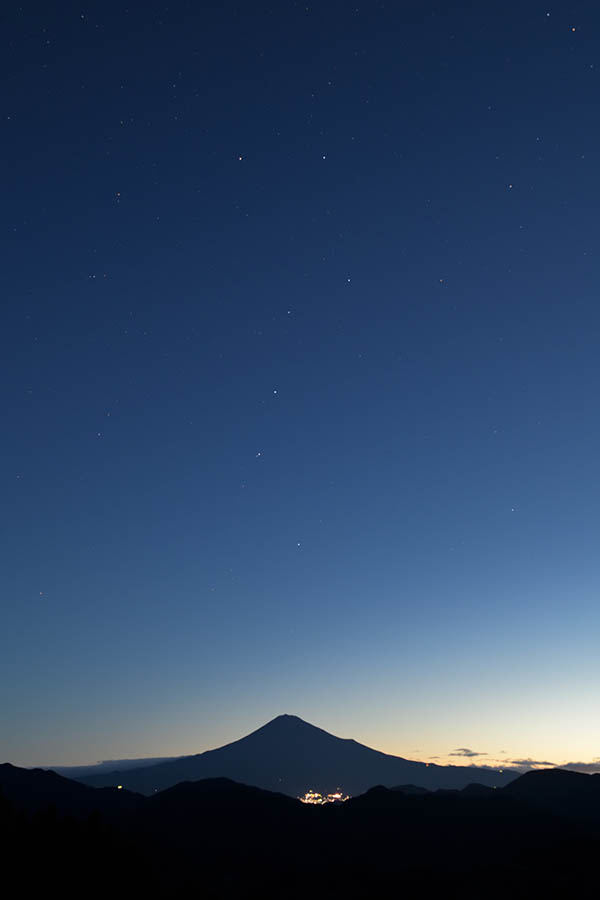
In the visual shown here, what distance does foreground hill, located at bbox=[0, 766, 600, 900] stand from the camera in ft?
238

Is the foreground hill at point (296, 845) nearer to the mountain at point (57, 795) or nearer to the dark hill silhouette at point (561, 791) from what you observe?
the dark hill silhouette at point (561, 791)

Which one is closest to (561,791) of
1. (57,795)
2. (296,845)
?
(296,845)

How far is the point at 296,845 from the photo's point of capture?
406ft

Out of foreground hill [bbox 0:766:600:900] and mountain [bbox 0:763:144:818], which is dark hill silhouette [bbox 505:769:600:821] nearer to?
foreground hill [bbox 0:766:600:900]

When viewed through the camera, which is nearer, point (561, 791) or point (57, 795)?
point (561, 791)

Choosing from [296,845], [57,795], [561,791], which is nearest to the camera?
[296,845]

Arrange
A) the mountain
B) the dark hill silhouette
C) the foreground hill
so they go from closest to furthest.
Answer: the foreground hill < the dark hill silhouette < the mountain

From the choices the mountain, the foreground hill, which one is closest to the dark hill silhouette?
the foreground hill

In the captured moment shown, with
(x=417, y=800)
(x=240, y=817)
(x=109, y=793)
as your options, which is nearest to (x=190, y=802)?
(x=240, y=817)


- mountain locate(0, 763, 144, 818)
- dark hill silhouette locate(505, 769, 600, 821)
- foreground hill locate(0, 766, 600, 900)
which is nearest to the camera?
foreground hill locate(0, 766, 600, 900)

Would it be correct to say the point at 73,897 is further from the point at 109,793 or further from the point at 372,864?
the point at 109,793

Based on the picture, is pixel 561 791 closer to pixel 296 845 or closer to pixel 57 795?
pixel 296 845

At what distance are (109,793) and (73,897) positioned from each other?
12314 centimetres

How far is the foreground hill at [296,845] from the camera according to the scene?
72.6 m
